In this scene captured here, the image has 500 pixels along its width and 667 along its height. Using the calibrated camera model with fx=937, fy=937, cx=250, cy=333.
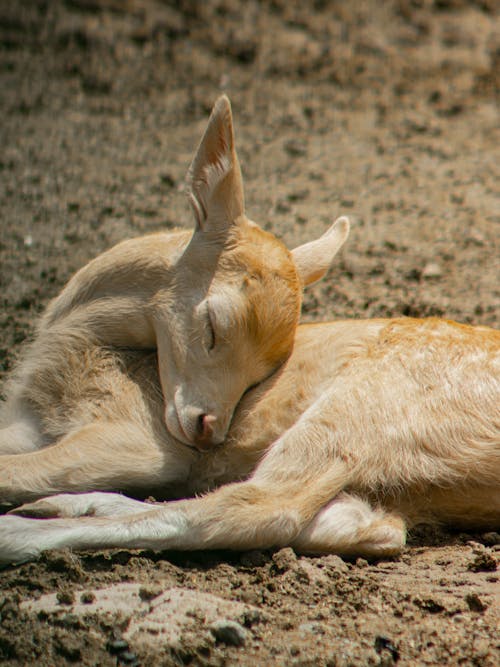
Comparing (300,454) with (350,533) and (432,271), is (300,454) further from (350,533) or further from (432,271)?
(432,271)

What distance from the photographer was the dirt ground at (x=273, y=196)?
10.9 feet

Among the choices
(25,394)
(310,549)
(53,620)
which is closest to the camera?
(53,620)

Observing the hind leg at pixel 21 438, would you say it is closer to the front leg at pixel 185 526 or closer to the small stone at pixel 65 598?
the front leg at pixel 185 526

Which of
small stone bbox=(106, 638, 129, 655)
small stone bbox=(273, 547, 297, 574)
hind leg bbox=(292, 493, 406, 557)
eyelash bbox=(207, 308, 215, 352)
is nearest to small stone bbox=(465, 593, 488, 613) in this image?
hind leg bbox=(292, 493, 406, 557)

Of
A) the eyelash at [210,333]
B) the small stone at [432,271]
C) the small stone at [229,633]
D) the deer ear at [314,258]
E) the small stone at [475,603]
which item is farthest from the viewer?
the small stone at [432,271]

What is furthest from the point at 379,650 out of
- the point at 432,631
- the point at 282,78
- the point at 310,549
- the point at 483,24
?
the point at 483,24

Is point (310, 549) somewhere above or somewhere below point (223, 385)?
below

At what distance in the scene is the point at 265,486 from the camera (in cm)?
422

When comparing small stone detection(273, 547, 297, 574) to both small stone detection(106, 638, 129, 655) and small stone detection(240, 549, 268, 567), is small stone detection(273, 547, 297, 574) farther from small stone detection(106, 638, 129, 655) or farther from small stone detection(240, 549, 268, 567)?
small stone detection(106, 638, 129, 655)

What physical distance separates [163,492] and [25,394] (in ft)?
2.95

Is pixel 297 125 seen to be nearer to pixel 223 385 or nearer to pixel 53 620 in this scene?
pixel 223 385

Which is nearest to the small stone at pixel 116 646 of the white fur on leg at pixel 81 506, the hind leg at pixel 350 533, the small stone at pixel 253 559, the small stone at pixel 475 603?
the small stone at pixel 253 559

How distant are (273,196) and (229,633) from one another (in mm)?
5358

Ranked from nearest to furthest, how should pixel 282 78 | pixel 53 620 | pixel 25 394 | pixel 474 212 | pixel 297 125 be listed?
pixel 53 620
pixel 25 394
pixel 474 212
pixel 297 125
pixel 282 78
